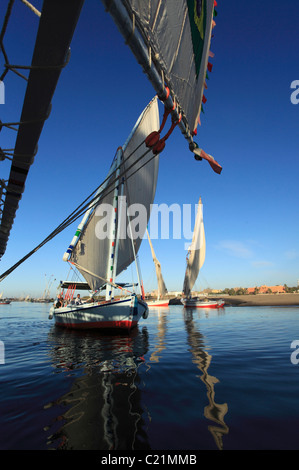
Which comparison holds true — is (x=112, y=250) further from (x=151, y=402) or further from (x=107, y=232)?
(x=151, y=402)

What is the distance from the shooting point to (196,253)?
5372 cm

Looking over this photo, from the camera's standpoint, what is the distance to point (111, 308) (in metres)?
14.8

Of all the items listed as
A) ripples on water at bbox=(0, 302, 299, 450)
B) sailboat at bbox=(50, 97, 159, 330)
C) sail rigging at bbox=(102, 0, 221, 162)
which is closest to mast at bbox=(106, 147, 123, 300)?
sailboat at bbox=(50, 97, 159, 330)

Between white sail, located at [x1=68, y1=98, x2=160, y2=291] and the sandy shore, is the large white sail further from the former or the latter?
the sandy shore

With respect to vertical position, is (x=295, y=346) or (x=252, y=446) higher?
(x=252, y=446)

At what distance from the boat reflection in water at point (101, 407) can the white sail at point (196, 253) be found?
46701mm

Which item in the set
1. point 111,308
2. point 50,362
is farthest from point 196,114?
point 111,308

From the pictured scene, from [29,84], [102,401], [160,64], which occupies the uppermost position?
[160,64]

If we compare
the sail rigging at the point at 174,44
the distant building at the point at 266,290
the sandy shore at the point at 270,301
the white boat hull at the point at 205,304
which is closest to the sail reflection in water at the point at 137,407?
the sail rigging at the point at 174,44

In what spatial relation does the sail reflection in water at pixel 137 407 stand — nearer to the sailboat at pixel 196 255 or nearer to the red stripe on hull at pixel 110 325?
the red stripe on hull at pixel 110 325

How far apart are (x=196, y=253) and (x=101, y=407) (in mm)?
50869

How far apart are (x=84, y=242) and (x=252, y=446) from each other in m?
18.1

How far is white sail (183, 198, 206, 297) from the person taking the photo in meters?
53.6
